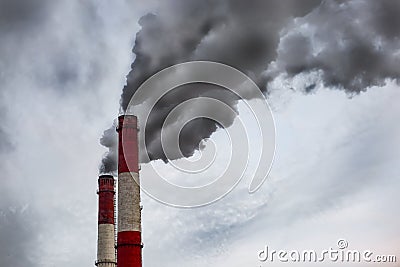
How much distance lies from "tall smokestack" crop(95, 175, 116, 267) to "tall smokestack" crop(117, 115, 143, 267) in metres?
6.89

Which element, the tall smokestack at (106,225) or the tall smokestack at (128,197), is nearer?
the tall smokestack at (128,197)

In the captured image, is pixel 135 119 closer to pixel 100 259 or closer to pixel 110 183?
pixel 110 183

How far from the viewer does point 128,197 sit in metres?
33.4

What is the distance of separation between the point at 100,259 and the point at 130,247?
867 cm

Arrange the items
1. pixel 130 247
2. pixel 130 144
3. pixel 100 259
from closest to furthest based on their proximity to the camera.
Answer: pixel 130 247 → pixel 130 144 → pixel 100 259

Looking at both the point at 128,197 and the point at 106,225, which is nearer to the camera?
the point at 128,197

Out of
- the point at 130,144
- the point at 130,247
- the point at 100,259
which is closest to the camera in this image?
the point at 130,247

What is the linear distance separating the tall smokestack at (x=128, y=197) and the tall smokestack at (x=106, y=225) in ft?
22.6

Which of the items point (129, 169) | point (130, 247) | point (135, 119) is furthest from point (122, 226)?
point (135, 119)

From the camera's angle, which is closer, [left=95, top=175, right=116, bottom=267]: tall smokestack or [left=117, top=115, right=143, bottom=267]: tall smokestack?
[left=117, top=115, right=143, bottom=267]: tall smokestack

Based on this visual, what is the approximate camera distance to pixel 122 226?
3281cm

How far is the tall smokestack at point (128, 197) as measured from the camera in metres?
32.3

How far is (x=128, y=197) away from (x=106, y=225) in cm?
785

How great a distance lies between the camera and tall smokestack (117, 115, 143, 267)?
3228cm
